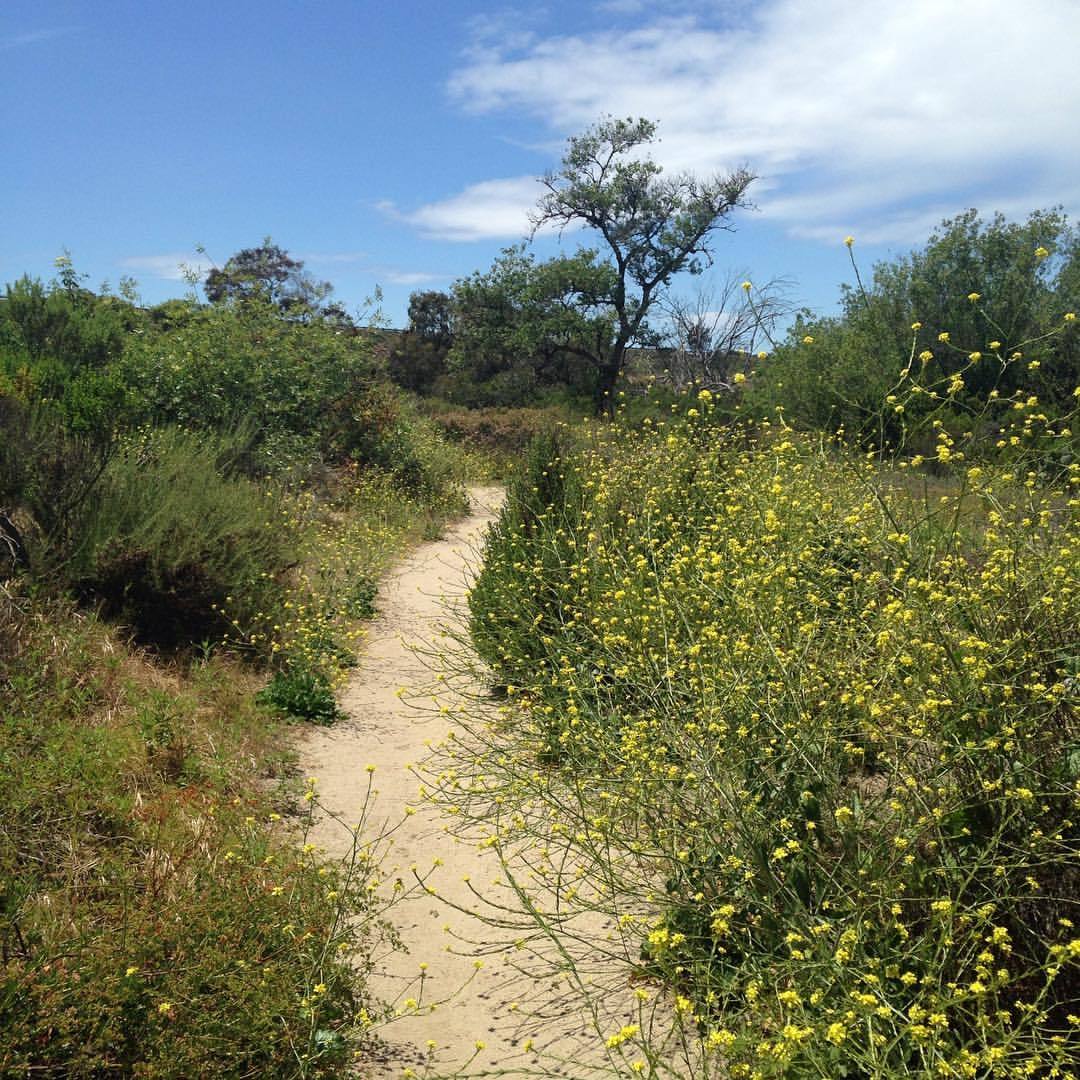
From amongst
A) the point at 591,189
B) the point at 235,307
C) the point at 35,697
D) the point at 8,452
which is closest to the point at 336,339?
the point at 235,307

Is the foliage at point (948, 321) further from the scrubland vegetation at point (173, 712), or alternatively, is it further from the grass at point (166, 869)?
the grass at point (166, 869)

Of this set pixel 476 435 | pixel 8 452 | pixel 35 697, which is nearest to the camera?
pixel 35 697

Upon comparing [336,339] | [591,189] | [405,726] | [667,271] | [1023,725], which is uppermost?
[591,189]

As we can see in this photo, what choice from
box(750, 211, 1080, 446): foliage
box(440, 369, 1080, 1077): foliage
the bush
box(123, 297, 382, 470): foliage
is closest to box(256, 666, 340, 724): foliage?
the bush

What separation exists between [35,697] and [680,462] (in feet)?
14.9

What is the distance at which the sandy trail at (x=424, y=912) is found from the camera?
10.7ft

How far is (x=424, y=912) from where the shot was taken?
423 centimetres

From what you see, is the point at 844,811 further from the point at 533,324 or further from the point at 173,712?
the point at 533,324

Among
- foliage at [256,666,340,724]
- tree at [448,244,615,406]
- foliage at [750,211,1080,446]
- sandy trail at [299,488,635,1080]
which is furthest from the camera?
tree at [448,244,615,406]

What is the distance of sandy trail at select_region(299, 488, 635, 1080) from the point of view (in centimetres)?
326

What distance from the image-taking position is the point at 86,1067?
2.58m

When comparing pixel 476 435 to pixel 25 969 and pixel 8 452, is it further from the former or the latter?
pixel 25 969

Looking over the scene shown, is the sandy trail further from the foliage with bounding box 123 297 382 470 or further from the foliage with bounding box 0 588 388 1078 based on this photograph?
the foliage with bounding box 123 297 382 470

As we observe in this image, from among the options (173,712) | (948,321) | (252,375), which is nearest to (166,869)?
(173,712)
